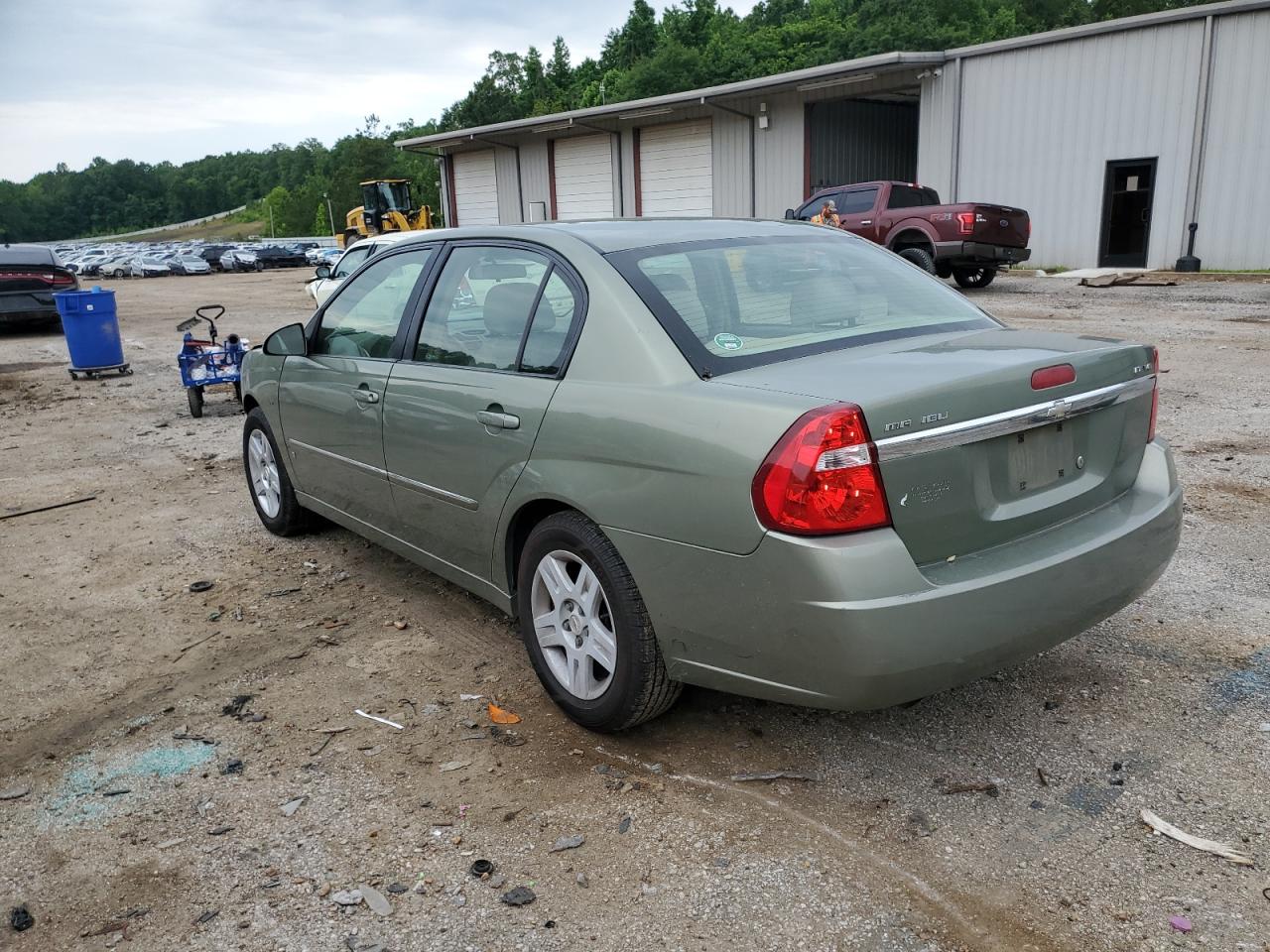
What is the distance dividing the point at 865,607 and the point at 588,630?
1047mm

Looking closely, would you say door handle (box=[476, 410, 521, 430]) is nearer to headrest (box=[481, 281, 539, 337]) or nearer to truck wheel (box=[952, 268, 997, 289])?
headrest (box=[481, 281, 539, 337])

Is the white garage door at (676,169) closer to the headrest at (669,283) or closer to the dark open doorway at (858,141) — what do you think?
the dark open doorway at (858,141)

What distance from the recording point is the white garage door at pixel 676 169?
31.2m

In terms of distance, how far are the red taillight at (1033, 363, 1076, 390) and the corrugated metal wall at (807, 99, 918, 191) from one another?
87.3 ft

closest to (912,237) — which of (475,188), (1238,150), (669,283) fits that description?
(1238,150)

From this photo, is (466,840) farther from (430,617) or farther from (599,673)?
(430,617)

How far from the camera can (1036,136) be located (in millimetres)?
23922

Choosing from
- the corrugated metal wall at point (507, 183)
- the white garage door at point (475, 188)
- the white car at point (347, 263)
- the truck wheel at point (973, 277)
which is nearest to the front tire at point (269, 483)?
the white car at point (347, 263)

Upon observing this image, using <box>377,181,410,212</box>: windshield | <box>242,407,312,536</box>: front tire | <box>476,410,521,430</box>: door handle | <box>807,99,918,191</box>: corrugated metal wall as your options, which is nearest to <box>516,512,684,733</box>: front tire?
<box>476,410,521,430</box>: door handle

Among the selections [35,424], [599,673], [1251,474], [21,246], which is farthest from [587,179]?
[599,673]

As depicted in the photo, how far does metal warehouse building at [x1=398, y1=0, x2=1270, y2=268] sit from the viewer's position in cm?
2123

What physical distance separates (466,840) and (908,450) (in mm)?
1632

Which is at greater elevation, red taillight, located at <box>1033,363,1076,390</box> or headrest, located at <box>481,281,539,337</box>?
headrest, located at <box>481,281,539,337</box>

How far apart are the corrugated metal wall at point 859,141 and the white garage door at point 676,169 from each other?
3732 millimetres
